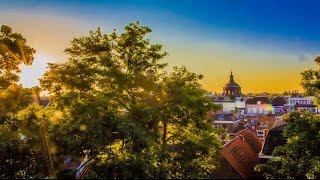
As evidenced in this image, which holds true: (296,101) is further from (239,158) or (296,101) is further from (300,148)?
(300,148)

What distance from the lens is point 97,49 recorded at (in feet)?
78.8

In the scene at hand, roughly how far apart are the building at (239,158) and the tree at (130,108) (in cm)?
514

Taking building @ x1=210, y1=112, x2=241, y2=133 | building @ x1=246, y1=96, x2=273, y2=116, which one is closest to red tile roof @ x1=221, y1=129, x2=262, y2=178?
building @ x1=210, y1=112, x2=241, y2=133

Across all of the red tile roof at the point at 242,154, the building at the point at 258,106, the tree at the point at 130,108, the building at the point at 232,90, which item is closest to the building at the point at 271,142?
the red tile roof at the point at 242,154

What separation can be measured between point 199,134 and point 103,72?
6.44 metres

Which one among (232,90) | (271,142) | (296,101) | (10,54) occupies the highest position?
(232,90)

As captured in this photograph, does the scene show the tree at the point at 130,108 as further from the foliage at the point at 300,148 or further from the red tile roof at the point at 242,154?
the red tile roof at the point at 242,154

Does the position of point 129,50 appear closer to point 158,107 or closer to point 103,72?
point 103,72

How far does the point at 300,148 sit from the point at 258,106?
459 ft

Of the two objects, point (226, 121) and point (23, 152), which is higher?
point (226, 121)

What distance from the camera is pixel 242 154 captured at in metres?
35.8

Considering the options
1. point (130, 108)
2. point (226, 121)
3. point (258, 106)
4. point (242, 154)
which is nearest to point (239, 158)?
point (242, 154)

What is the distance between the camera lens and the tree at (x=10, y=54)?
76.3ft

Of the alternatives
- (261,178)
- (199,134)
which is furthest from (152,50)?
(261,178)
